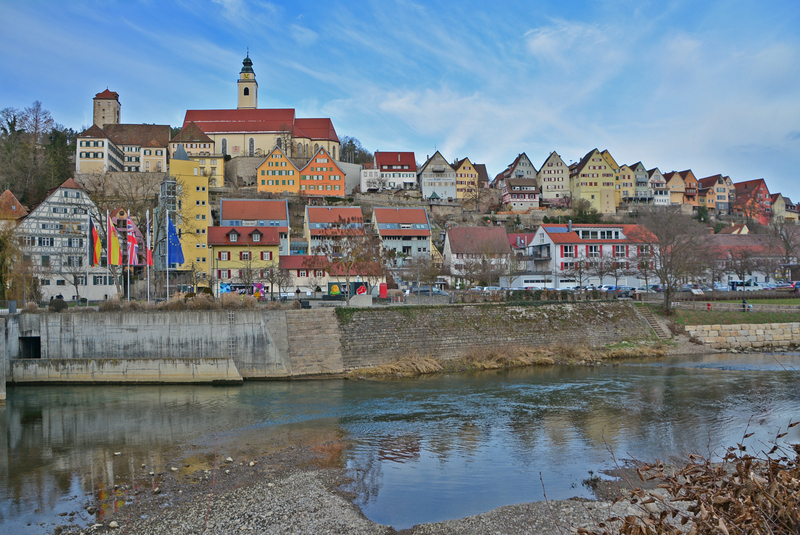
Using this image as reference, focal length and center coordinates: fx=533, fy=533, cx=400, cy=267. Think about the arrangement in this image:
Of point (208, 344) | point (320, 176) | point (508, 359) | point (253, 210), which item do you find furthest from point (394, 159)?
point (208, 344)

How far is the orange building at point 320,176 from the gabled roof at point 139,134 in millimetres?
25556

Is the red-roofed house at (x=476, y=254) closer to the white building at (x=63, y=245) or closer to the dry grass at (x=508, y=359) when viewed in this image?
the dry grass at (x=508, y=359)

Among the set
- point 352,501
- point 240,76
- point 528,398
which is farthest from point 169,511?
point 240,76

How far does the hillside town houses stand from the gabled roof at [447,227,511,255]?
24 cm

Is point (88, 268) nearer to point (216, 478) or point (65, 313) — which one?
point (65, 313)

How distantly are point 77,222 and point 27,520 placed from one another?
4344cm

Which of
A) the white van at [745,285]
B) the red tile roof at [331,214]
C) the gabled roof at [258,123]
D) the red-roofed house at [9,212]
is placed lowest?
the white van at [745,285]

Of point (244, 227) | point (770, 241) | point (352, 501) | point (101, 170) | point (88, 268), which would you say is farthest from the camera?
point (101, 170)

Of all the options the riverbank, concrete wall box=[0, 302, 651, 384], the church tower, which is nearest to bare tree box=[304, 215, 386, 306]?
concrete wall box=[0, 302, 651, 384]

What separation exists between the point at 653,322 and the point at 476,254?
29567 millimetres

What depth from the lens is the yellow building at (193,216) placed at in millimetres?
50562

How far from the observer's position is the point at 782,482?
544 cm

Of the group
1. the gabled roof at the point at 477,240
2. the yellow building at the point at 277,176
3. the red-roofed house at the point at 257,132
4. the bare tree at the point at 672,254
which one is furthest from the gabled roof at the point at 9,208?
the red-roofed house at the point at 257,132

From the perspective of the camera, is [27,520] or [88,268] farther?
[88,268]
